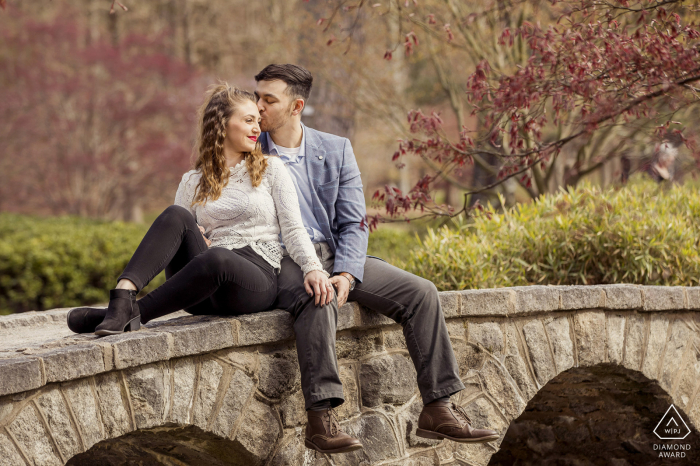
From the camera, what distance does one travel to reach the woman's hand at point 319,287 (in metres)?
2.63

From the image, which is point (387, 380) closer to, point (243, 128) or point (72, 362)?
point (243, 128)

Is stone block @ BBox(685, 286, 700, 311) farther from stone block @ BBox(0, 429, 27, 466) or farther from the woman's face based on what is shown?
stone block @ BBox(0, 429, 27, 466)

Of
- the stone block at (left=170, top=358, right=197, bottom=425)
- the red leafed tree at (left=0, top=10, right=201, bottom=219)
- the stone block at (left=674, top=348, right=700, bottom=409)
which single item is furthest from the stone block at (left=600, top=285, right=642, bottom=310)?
the red leafed tree at (left=0, top=10, right=201, bottom=219)

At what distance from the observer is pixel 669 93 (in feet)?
8.86

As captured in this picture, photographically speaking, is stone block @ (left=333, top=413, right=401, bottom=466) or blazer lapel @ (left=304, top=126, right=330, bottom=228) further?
blazer lapel @ (left=304, top=126, right=330, bottom=228)

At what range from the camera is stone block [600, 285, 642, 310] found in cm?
363

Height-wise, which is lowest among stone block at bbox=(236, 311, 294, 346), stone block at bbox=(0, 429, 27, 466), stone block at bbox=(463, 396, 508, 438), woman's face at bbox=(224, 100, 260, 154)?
stone block at bbox=(463, 396, 508, 438)

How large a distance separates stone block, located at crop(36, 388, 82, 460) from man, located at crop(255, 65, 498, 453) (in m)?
0.84

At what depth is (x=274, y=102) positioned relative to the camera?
3016mm

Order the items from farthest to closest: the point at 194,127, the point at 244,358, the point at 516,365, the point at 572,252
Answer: the point at 194,127 → the point at 572,252 → the point at 516,365 → the point at 244,358

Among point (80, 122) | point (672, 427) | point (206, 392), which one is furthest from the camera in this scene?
point (80, 122)

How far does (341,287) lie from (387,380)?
0.54 metres

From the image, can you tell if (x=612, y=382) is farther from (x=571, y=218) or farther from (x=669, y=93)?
(x=669, y=93)

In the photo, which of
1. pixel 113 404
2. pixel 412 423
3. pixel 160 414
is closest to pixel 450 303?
pixel 412 423
